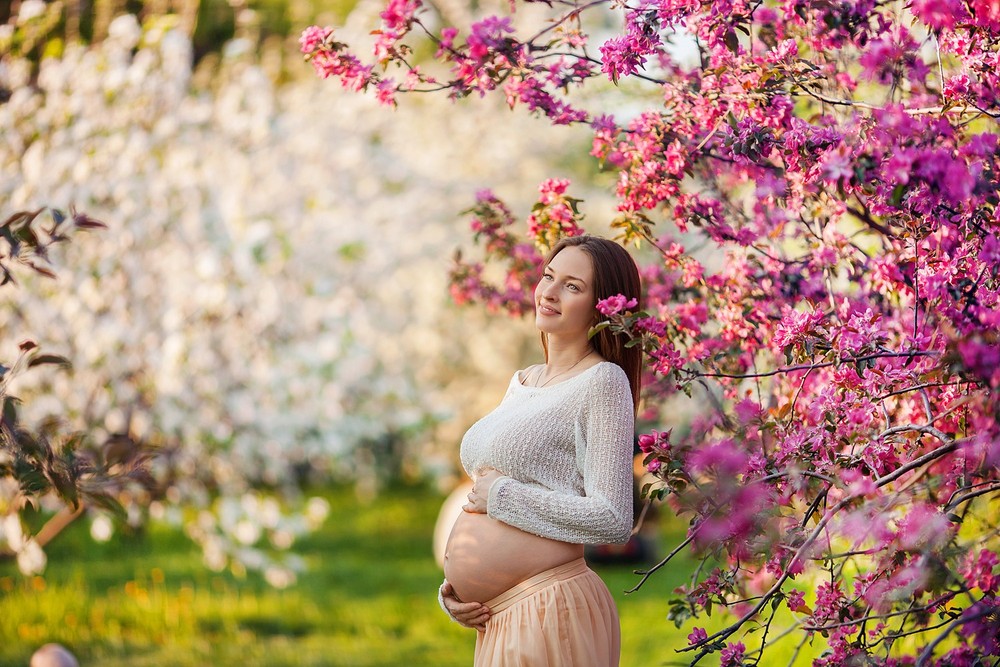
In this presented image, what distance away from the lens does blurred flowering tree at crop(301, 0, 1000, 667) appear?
2.14 meters

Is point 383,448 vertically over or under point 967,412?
under

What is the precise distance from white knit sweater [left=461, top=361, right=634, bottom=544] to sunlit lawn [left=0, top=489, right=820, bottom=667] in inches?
115

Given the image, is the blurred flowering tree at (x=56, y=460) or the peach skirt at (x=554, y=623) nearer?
the blurred flowering tree at (x=56, y=460)

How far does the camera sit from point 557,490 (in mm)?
2555

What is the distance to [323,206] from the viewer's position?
718cm

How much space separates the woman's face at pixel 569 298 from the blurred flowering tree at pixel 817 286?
163mm

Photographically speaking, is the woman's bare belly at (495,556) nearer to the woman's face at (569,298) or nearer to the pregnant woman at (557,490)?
the pregnant woman at (557,490)

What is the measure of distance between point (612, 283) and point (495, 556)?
740 mm

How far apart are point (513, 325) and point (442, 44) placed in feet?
28.8

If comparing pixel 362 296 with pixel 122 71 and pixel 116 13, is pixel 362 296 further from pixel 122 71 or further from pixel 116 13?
pixel 122 71

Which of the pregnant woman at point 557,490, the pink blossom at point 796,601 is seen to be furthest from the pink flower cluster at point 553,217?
the pink blossom at point 796,601

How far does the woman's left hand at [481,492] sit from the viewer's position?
257cm

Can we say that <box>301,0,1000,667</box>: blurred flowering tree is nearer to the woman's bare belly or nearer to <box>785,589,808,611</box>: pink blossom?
<box>785,589,808,611</box>: pink blossom

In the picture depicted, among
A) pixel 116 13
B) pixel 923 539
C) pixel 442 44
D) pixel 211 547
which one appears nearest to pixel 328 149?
pixel 116 13
